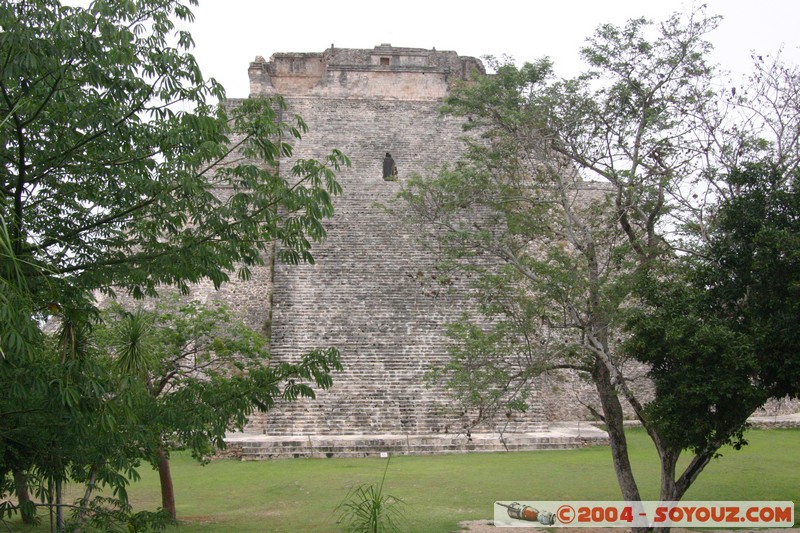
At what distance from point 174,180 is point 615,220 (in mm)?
4162

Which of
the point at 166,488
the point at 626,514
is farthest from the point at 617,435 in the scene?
the point at 166,488

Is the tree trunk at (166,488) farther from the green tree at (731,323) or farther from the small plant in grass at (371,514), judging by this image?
the green tree at (731,323)

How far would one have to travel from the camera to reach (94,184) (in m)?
4.50

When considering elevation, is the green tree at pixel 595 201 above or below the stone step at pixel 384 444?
above

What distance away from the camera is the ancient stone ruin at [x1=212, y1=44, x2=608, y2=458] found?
38.7ft

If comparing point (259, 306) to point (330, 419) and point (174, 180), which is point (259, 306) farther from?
point (174, 180)

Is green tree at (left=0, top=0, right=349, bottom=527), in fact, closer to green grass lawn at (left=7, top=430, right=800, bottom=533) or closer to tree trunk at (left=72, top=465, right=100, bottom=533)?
tree trunk at (left=72, top=465, right=100, bottom=533)

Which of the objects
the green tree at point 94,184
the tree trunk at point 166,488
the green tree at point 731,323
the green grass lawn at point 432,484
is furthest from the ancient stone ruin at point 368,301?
the green tree at point 94,184

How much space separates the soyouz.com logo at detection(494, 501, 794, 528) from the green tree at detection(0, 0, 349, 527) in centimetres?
383

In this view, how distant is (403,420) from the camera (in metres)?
12.0

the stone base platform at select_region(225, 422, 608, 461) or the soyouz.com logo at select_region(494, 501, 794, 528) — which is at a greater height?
the stone base platform at select_region(225, 422, 608, 461)

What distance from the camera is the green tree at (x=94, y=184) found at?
3758 millimetres

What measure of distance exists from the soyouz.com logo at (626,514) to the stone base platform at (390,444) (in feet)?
10.8

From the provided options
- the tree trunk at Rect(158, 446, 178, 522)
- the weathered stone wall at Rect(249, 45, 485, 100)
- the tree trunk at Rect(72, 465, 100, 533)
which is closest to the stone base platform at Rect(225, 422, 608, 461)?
the tree trunk at Rect(158, 446, 178, 522)
